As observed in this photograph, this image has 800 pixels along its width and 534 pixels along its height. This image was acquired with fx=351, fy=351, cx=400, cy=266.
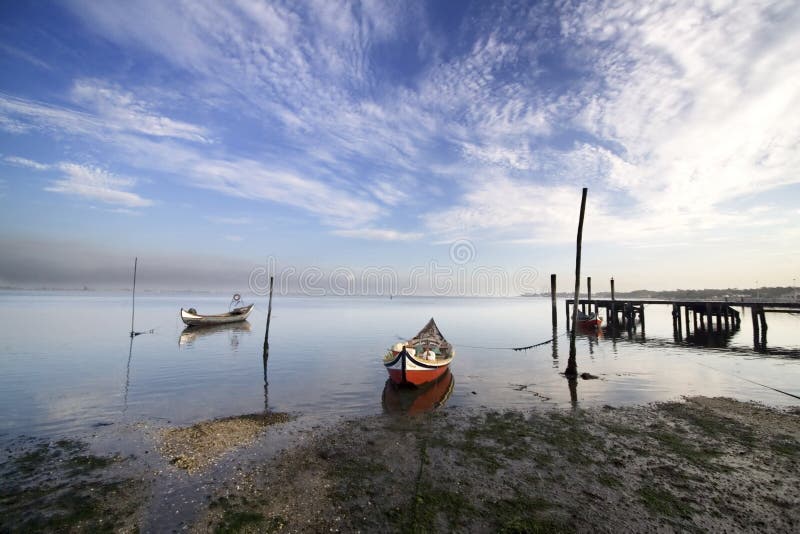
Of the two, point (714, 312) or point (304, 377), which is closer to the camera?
point (304, 377)

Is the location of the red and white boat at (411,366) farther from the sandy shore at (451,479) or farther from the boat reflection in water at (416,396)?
the sandy shore at (451,479)

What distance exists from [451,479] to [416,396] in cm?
878

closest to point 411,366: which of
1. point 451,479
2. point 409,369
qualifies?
point 409,369

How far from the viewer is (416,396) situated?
1764 centimetres

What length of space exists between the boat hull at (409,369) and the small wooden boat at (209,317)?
42.5 metres

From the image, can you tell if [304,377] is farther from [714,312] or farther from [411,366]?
[714,312]

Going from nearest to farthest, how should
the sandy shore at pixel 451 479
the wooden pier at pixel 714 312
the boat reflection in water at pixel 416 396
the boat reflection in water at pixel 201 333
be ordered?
the sandy shore at pixel 451 479 → the boat reflection in water at pixel 416 396 → the boat reflection in water at pixel 201 333 → the wooden pier at pixel 714 312

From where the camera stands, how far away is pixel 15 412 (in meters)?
15.0

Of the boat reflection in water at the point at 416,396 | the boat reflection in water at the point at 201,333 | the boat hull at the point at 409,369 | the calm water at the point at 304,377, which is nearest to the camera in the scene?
the boat reflection in water at the point at 416,396

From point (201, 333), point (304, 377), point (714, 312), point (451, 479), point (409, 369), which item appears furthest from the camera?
point (714, 312)

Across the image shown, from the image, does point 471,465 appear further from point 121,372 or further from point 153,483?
point 121,372

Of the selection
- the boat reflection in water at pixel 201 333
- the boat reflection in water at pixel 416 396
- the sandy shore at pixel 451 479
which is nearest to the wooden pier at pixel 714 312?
the boat reflection in water at pixel 416 396

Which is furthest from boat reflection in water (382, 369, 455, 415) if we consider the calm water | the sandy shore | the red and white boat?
the sandy shore

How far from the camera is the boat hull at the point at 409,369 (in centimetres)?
1752
